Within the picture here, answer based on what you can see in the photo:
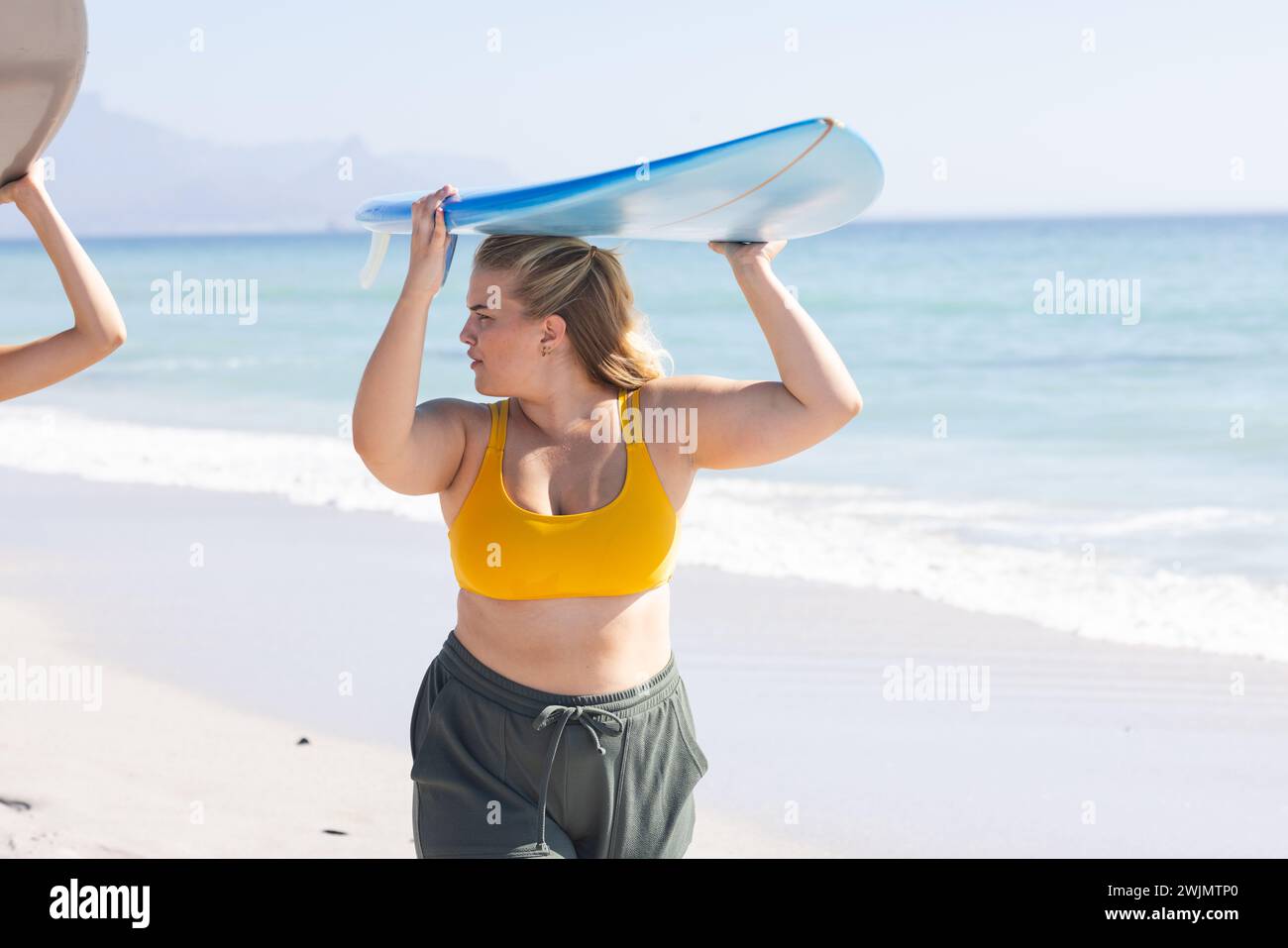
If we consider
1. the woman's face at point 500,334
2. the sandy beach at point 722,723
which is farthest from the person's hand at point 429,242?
the sandy beach at point 722,723

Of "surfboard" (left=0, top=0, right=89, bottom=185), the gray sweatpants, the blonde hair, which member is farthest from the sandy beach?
"surfboard" (left=0, top=0, right=89, bottom=185)

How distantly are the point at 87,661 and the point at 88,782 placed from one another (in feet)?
4.42

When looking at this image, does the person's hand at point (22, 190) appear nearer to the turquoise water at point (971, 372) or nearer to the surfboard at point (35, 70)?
the surfboard at point (35, 70)

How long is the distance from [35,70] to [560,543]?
48.1 inches

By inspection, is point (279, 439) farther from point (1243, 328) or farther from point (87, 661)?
point (1243, 328)

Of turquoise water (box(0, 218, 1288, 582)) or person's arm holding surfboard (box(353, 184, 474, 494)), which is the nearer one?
person's arm holding surfboard (box(353, 184, 474, 494))

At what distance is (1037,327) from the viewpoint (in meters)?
21.0

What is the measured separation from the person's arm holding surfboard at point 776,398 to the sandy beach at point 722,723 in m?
1.97

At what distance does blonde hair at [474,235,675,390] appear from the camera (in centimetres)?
269

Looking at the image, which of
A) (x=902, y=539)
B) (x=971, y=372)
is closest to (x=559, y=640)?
(x=902, y=539)

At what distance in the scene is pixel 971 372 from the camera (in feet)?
56.9

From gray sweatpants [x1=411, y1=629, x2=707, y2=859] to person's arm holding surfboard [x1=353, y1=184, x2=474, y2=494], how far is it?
36 centimetres

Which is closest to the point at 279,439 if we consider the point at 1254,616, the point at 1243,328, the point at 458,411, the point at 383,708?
the point at 383,708

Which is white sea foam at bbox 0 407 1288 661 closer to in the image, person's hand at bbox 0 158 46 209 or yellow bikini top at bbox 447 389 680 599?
yellow bikini top at bbox 447 389 680 599
